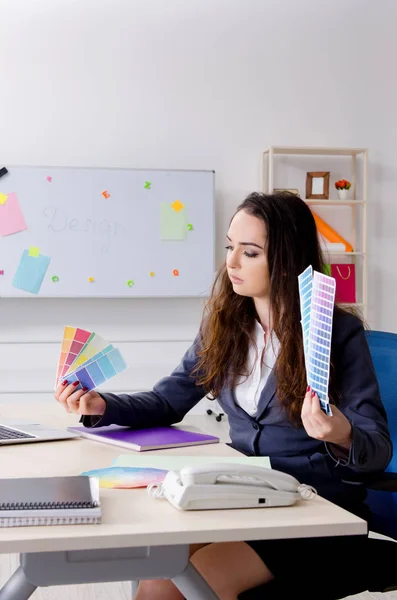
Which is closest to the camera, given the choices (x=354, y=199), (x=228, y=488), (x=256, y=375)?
(x=228, y=488)

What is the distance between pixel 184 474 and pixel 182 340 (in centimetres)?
343

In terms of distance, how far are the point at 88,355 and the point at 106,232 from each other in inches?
107

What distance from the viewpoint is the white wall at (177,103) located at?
14.4 feet

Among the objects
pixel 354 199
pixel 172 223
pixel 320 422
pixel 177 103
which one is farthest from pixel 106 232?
pixel 320 422

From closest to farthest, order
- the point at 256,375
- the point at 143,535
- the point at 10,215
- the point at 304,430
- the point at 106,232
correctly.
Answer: the point at 143,535
the point at 304,430
the point at 256,375
the point at 10,215
the point at 106,232

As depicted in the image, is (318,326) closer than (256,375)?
Yes

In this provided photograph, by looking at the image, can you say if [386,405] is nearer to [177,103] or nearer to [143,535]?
[143,535]

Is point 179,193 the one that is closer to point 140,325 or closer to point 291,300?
point 140,325

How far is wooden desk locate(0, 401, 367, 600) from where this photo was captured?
955mm

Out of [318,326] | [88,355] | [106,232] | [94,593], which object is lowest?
[94,593]

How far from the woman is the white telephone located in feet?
0.75

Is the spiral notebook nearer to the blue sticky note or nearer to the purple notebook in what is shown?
the purple notebook

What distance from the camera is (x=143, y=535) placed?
0.97 m

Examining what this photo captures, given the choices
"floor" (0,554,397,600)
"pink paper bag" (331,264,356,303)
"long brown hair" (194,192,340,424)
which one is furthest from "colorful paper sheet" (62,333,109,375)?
"pink paper bag" (331,264,356,303)
